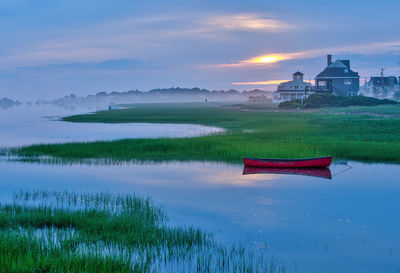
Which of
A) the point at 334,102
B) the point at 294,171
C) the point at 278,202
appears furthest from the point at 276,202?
the point at 334,102

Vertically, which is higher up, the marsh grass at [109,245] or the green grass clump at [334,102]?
the green grass clump at [334,102]

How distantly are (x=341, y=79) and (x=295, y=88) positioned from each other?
47.5 ft

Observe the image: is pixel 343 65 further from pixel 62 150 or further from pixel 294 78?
pixel 62 150

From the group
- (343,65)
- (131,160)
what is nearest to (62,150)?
(131,160)

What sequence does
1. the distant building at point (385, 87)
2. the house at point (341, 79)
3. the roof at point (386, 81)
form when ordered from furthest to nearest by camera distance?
the roof at point (386, 81) → the distant building at point (385, 87) → the house at point (341, 79)

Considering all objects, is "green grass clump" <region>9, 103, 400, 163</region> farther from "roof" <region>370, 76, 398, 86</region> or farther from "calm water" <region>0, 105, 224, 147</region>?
"roof" <region>370, 76, 398, 86</region>

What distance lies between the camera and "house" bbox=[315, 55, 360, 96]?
332ft

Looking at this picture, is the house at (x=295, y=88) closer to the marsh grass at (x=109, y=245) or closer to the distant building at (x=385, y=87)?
the distant building at (x=385, y=87)

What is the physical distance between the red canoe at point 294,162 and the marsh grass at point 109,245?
11456 millimetres

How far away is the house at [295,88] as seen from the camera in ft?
362

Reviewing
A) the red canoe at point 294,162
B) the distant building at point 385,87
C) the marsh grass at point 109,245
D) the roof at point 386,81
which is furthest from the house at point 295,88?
the marsh grass at point 109,245

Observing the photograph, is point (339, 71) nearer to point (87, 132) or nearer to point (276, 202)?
point (87, 132)

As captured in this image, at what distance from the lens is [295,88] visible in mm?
113250

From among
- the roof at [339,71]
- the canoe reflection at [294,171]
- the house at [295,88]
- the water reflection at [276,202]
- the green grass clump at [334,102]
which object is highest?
the roof at [339,71]
